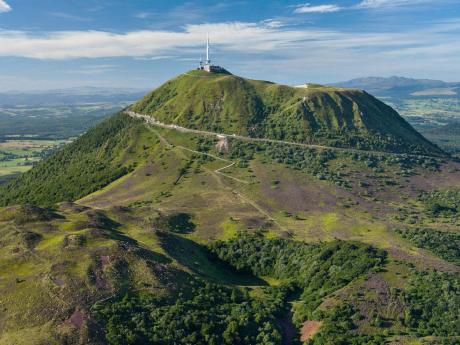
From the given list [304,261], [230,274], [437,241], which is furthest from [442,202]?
[230,274]

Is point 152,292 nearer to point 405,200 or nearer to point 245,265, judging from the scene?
point 245,265

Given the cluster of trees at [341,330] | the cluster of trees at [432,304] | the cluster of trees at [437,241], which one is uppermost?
the cluster of trees at [437,241]

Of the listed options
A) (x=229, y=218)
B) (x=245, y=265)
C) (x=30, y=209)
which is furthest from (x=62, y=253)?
(x=229, y=218)

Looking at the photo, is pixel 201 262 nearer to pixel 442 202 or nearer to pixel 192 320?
pixel 192 320

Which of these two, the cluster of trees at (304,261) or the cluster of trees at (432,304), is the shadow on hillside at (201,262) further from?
the cluster of trees at (432,304)

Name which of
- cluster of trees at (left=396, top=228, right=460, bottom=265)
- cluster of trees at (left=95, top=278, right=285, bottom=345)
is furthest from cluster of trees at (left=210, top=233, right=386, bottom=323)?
cluster of trees at (left=396, top=228, right=460, bottom=265)

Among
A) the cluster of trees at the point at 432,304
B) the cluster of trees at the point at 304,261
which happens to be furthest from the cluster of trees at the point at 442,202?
the cluster of trees at the point at 432,304

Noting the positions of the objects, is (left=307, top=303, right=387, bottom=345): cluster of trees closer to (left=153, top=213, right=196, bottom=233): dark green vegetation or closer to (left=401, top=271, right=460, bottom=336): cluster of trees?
(left=401, top=271, right=460, bottom=336): cluster of trees
